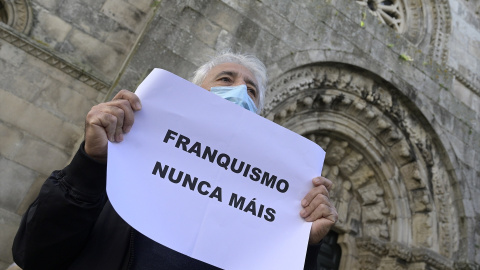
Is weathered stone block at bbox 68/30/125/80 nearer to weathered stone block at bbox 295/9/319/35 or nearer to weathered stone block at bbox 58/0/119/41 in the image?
weathered stone block at bbox 58/0/119/41

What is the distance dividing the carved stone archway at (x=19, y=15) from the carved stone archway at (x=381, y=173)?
119 inches

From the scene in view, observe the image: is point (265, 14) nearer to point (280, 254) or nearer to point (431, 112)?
point (431, 112)

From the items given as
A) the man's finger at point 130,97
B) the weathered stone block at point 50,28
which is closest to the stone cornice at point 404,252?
the weathered stone block at point 50,28

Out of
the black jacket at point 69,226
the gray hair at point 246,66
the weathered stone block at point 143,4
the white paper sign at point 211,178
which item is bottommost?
the black jacket at point 69,226

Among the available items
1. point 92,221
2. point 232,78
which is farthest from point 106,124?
point 232,78

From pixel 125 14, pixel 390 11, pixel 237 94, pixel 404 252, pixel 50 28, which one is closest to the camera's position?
pixel 237 94

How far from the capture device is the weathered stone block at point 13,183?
10.9 feet

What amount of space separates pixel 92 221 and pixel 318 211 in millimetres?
764

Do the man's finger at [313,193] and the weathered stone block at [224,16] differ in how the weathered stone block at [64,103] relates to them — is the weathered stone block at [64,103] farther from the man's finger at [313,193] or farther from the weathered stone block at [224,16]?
the man's finger at [313,193]

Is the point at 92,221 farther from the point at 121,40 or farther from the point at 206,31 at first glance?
the point at 121,40

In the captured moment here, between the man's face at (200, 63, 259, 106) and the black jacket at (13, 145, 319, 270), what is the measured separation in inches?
30.4

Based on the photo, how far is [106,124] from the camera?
121 cm

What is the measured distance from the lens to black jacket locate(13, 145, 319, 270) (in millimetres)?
1241

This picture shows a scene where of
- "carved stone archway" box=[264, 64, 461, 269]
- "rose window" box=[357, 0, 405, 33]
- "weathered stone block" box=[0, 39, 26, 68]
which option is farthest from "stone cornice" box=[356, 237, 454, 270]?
"rose window" box=[357, 0, 405, 33]
